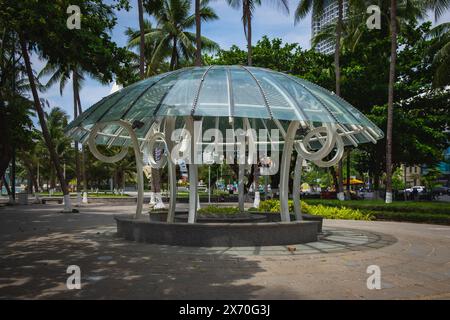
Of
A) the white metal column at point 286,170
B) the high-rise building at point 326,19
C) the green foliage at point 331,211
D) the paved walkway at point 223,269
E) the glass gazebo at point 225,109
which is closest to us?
the paved walkway at point 223,269

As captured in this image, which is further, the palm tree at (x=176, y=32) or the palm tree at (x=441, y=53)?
the palm tree at (x=176, y=32)

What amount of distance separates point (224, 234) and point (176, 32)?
24839 millimetres

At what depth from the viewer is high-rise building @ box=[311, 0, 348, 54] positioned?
30953 mm

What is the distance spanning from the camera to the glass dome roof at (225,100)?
11.1 m

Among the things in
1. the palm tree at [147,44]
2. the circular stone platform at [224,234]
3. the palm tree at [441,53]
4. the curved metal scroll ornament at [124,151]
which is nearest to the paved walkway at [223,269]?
the circular stone platform at [224,234]

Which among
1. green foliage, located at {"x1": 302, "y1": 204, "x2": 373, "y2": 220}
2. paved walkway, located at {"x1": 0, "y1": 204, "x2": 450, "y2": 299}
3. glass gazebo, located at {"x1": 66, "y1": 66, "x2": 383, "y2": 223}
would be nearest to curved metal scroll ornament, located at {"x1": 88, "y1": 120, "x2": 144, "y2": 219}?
glass gazebo, located at {"x1": 66, "y1": 66, "x2": 383, "y2": 223}

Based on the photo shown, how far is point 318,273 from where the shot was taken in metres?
8.18

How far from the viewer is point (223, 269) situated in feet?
27.8

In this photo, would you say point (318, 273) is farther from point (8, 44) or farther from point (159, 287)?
point (8, 44)

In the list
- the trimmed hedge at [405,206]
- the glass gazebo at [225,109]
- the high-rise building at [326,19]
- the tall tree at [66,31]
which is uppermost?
the high-rise building at [326,19]

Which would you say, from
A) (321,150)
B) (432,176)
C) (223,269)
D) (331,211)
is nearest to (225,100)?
(321,150)

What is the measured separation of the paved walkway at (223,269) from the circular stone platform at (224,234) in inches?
14.0

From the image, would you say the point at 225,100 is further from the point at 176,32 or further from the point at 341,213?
the point at 176,32

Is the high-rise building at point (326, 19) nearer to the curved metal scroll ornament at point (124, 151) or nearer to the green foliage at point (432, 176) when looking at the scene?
the curved metal scroll ornament at point (124, 151)
